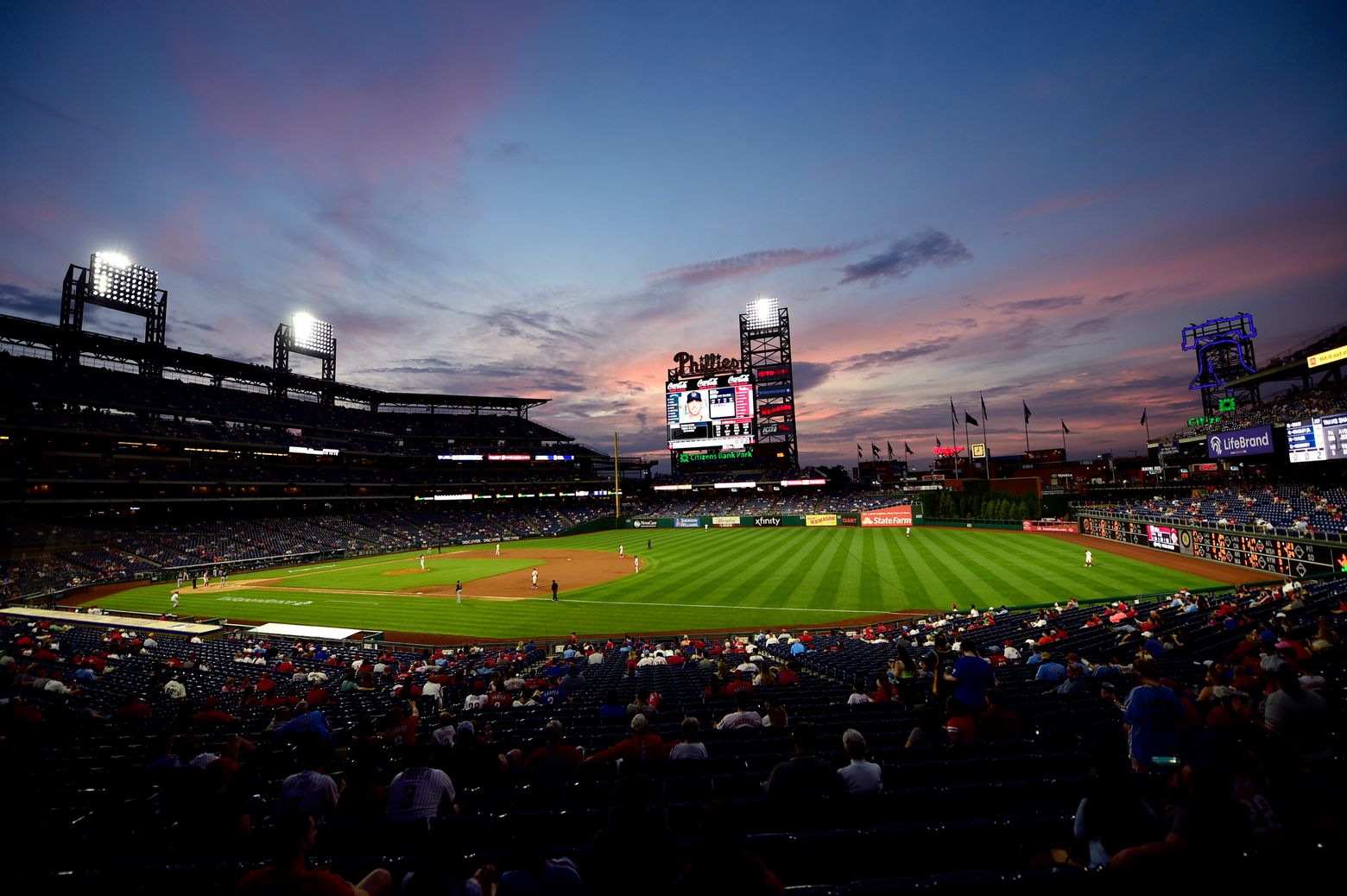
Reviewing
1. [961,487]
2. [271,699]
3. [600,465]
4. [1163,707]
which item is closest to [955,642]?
[1163,707]

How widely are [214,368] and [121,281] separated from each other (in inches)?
479

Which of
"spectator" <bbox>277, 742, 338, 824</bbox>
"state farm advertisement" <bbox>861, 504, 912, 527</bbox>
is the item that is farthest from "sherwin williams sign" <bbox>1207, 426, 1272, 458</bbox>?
"spectator" <bbox>277, 742, 338, 824</bbox>

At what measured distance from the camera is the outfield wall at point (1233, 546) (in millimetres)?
26062

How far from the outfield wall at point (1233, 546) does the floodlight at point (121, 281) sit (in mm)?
94643

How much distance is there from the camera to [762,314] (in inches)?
3469

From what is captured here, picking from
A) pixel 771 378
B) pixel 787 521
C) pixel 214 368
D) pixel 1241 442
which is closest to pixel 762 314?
pixel 771 378

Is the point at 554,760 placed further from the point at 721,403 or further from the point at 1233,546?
the point at 721,403

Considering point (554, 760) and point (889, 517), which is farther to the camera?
point (889, 517)

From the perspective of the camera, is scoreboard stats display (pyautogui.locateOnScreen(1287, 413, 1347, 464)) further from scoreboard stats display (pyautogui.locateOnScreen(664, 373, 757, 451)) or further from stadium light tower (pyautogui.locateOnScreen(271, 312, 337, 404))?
stadium light tower (pyautogui.locateOnScreen(271, 312, 337, 404))

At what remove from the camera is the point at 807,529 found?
66750mm

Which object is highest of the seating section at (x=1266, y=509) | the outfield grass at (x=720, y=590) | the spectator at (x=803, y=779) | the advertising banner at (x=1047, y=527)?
the spectator at (x=803, y=779)

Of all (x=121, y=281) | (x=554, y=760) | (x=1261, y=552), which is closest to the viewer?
(x=554, y=760)

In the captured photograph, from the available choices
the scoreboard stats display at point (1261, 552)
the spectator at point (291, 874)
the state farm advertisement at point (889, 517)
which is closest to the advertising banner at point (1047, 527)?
the state farm advertisement at point (889, 517)

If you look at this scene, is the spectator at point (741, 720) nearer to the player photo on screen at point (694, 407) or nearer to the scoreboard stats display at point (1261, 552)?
the scoreboard stats display at point (1261, 552)
